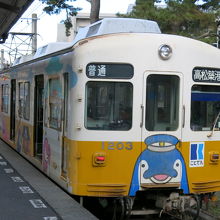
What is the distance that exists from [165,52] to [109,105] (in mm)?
1059

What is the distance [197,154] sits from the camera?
20.7 ft

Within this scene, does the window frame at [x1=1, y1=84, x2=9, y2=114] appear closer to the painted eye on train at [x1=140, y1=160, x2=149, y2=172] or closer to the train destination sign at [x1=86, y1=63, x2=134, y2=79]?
the train destination sign at [x1=86, y1=63, x2=134, y2=79]

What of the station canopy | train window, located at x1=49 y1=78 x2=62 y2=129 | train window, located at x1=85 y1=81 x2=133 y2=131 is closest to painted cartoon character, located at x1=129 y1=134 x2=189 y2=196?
train window, located at x1=85 y1=81 x2=133 y2=131

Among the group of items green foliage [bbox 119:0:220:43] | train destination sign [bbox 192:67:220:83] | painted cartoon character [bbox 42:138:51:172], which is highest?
green foliage [bbox 119:0:220:43]

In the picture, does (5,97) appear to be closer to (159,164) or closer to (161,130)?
(161,130)

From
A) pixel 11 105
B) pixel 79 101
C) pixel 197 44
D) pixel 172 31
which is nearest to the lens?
pixel 79 101

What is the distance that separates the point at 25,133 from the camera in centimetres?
984

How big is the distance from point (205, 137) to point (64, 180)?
213 centimetres

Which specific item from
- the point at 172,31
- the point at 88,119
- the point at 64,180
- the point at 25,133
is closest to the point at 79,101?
the point at 88,119

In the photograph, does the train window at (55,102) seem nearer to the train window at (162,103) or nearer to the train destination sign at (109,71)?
the train destination sign at (109,71)

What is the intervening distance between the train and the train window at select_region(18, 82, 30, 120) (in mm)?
3000

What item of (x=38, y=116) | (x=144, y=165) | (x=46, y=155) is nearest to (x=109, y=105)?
(x=144, y=165)

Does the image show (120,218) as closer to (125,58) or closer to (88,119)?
(88,119)

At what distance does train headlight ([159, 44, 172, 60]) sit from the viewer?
614 centimetres
